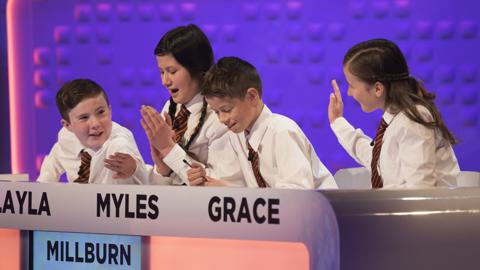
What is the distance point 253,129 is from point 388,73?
1.36ft

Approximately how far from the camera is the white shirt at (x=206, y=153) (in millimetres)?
2416

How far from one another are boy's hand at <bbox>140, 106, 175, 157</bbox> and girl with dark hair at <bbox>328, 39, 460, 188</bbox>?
0.55 meters

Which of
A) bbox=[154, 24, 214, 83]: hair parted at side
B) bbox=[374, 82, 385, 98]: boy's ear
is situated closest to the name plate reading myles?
bbox=[374, 82, 385, 98]: boy's ear

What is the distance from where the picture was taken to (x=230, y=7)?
4234mm

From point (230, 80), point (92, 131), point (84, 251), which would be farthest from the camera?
point (92, 131)

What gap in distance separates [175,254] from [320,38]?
2736mm

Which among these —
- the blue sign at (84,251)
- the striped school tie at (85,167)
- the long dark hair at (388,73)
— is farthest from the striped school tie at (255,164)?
the blue sign at (84,251)

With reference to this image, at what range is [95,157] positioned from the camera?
2.70 meters

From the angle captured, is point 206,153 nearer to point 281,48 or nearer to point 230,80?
point 230,80

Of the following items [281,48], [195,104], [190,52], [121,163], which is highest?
[281,48]

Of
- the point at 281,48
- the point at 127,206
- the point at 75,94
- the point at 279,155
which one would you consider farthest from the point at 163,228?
the point at 281,48

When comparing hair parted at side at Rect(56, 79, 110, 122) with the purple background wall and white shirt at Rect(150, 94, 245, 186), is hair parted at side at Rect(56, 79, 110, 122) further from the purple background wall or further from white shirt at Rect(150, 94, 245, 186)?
the purple background wall

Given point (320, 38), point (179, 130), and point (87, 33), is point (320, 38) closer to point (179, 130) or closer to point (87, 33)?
point (87, 33)

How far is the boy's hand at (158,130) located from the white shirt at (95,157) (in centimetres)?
16
